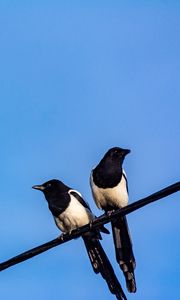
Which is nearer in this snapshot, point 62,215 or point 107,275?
point 107,275

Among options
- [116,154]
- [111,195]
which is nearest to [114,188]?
[111,195]

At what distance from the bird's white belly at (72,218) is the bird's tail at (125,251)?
324mm

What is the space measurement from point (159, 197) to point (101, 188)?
3330 millimetres

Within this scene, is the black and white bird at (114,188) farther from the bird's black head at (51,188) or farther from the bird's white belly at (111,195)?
the bird's black head at (51,188)

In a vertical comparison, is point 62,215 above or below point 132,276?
above

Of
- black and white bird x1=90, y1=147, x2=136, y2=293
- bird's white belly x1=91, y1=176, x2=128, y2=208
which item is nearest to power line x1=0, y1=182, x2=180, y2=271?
black and white bird x1=90, y1=147, x2=136, y2=293

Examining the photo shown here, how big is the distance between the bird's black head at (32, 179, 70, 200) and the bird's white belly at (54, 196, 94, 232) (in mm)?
290

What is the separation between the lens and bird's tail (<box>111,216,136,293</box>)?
764cm

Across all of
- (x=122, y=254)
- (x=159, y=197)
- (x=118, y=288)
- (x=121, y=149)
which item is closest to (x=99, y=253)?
(x=122, y=254)

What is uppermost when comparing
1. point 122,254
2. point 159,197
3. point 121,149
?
point 121,149

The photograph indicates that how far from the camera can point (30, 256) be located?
225 inches

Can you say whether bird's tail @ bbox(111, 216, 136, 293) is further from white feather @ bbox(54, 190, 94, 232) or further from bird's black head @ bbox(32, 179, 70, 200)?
bird's black head @ bbox(32, 179, 70, 200)

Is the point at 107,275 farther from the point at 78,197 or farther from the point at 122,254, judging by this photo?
the point at 78,197

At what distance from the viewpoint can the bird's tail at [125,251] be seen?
7.64 metres
